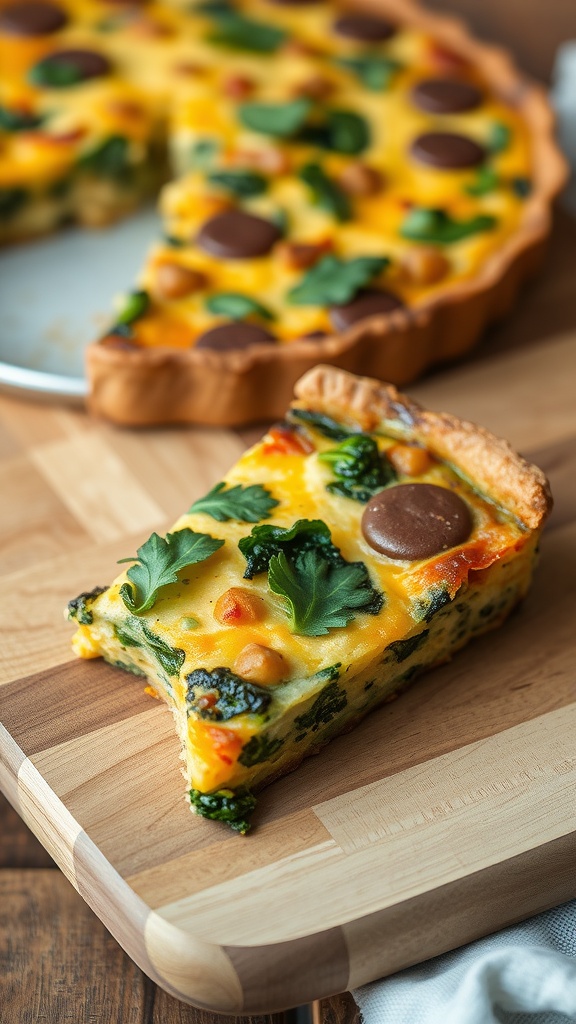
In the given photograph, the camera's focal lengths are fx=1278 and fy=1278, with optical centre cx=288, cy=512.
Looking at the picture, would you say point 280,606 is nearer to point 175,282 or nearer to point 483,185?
point 175,282

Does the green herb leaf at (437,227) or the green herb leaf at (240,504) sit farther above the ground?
the green herb leaf at (437,227)

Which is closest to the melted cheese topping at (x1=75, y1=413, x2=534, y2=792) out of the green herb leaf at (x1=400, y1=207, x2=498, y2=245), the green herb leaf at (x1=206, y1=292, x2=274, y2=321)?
the green herb leaf at (x1=206, y1=292, x2=274, y2=321)

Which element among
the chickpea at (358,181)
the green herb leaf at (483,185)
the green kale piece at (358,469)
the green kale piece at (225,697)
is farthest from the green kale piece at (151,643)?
the green herb leaf at (483,185)

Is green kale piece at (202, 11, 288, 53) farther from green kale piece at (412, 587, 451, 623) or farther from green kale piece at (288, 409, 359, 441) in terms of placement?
green kale piece at (412, 587, 451, 623)

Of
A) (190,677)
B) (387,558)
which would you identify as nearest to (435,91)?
(387,558)

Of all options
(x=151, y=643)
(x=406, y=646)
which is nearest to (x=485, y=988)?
(x=406, y=646)

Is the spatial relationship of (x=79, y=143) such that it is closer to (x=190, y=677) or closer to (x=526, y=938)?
(x=190, y=677)

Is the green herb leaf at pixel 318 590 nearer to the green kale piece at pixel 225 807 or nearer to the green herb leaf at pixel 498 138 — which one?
the green kale piece at pixel 225 807
